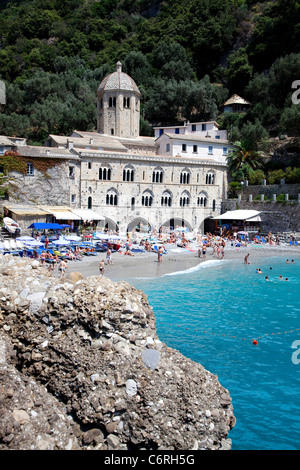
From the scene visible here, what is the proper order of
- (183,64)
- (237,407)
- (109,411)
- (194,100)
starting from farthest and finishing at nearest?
(183,64) → (194,100) → (237,407) → (109,411)

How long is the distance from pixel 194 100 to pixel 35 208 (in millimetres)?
37708

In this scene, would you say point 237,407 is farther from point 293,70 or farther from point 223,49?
point 223,49

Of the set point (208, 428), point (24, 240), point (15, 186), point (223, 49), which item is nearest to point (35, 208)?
point (15, 186)

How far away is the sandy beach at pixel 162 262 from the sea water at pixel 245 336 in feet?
5.31

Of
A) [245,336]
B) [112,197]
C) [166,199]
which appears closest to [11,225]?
[112,197]

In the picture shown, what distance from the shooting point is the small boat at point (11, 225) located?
107ft

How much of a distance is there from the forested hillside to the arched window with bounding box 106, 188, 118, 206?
20.1 m

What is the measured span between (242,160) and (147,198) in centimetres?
1448

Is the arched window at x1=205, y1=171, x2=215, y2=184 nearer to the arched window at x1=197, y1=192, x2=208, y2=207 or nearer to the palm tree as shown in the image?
the arched window at x1=197, y1=192, x2=208, y2=207

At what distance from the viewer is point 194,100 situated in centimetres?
6531

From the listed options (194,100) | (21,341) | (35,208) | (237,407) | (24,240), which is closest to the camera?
(21,341)

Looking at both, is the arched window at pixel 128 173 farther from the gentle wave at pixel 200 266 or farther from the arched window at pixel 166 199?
the gentle wave at pixel 200 266

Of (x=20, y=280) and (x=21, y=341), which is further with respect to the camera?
(x=20, y=280)

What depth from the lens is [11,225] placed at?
33719 millimetres
